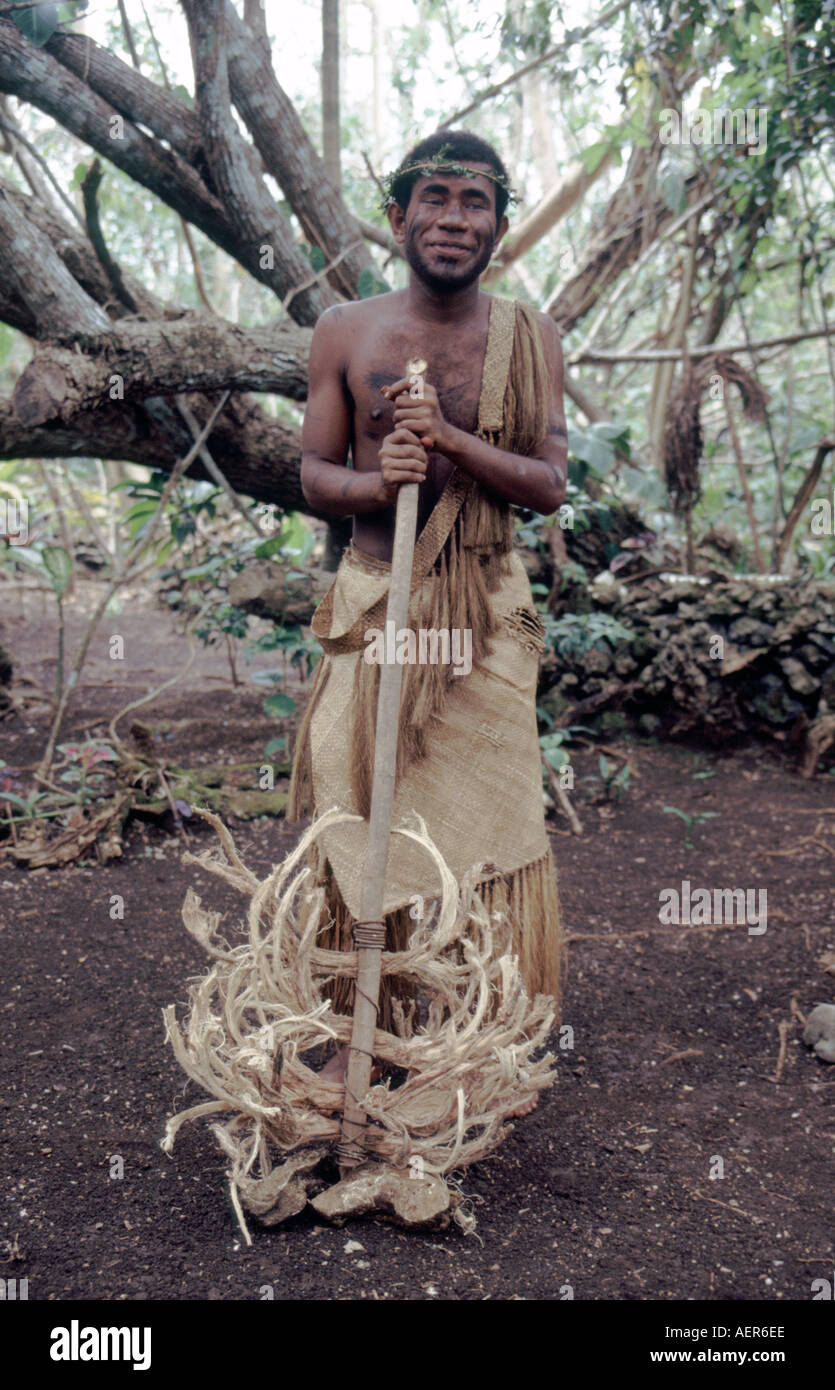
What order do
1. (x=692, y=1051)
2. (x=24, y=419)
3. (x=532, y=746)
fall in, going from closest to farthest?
(x=532, y=746) → (x=692, y=1051) → (x=24, y=419)

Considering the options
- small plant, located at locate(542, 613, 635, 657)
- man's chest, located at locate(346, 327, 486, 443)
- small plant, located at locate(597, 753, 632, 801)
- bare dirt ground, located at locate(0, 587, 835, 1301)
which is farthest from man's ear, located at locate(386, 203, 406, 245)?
small plant, located at locate(597, 753, 632, 801)

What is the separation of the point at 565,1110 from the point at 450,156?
5.88 feet

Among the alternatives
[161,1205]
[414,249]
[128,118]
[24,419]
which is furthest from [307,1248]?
[128,118]

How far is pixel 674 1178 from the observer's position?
6.15 ft

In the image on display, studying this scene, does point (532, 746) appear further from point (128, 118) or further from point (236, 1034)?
point (128, 118)

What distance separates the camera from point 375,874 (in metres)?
1.74

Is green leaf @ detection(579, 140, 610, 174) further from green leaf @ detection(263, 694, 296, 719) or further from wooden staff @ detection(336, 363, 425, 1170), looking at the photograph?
wooden staff @ detection(336, 363, 425, 1170)

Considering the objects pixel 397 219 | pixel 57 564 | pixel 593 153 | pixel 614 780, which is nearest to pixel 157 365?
pixel 57 564

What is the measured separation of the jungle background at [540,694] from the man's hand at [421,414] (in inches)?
31.0

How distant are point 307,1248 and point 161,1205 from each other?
280 mm

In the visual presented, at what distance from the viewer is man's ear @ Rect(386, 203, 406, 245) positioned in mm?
2027

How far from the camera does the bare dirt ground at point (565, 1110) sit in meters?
1.58

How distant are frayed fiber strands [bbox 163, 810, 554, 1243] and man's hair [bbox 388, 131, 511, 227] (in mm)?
1162

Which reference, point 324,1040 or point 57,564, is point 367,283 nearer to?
point 57,564
